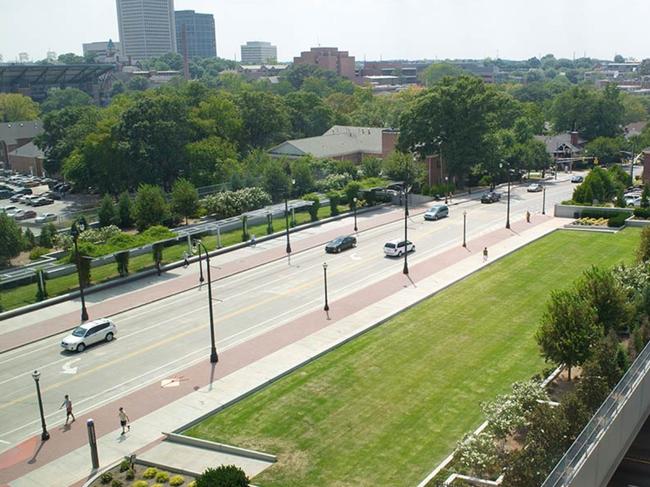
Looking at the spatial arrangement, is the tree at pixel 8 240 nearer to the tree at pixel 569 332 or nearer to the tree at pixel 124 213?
the tree at pixel 124 213

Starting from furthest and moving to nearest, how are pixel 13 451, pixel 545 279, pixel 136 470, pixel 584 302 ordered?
pixel 545 279 < pixel 584 302 < pixel 13 451 < pixel 136 470

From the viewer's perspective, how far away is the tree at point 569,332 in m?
26.9

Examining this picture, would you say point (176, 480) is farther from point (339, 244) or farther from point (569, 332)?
point (339, 244)

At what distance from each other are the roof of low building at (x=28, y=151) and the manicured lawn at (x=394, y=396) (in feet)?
310

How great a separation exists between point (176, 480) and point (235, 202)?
46.1m

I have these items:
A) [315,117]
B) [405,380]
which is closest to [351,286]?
[405,380]

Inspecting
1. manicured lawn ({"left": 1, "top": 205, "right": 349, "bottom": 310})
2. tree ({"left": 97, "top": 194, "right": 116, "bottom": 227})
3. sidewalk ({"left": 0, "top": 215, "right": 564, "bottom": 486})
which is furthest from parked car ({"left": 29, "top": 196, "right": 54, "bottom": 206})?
sidewalk ({"left": 0, "top": 215, "right": 564, "bottom": 486})

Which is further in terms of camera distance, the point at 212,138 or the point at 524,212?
the point at 212,138

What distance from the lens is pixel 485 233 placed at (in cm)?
6034

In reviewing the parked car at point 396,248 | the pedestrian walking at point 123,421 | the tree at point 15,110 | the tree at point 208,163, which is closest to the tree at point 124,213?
the tree at point 208,163

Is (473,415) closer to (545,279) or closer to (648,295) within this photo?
(648,295)

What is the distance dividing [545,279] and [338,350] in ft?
59.2

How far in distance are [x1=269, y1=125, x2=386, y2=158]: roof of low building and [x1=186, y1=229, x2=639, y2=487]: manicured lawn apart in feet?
175

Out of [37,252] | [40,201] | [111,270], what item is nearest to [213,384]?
[111,270]
